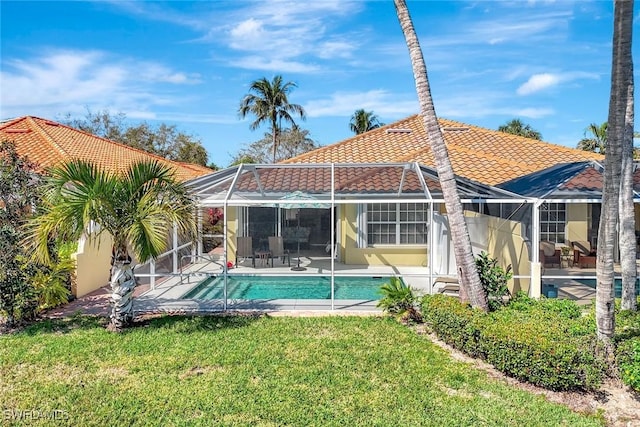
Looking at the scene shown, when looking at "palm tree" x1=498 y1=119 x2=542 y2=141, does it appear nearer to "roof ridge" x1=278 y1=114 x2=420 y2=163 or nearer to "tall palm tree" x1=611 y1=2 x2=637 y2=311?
"roof ridge" x1=278 y1=114 x2=420 y2=163

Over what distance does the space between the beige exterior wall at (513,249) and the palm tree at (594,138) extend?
100 ft

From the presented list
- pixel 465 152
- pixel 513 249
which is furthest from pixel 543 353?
pixel 465 152

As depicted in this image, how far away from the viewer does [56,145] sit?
19.4 m

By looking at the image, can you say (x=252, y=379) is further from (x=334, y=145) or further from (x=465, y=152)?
(x=465, y=152)

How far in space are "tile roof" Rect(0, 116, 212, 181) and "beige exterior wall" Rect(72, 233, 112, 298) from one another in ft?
13.7

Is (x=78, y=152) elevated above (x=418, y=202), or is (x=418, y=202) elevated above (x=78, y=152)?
(x=78, y=152)

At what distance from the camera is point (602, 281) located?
269 inches

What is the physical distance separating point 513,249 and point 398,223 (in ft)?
22.3

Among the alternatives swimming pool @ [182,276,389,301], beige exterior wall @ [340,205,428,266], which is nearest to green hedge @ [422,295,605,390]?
swimming pool @ [182,276,389,301]

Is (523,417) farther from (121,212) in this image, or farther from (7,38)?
(7,38)

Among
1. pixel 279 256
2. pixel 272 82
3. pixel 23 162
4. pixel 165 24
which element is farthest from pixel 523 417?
pixel 272 82

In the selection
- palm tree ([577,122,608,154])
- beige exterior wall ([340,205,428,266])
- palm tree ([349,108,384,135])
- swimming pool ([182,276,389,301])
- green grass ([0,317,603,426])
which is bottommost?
green grass ([0,317,603,426])

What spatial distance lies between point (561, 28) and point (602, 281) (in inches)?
484

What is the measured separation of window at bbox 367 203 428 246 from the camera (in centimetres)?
1791
